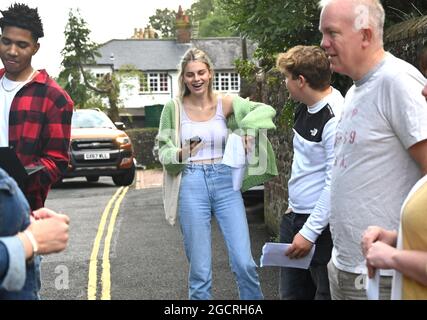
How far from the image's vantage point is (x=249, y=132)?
4496 millimetres

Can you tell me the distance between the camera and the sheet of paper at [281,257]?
381 centimetres

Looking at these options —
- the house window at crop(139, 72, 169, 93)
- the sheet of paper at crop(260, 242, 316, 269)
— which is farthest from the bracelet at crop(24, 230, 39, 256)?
the house window at crop(139, 72, 169, 93)

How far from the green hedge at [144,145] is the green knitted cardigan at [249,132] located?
77.7 ft

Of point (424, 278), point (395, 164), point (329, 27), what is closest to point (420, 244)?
point (424, 278)

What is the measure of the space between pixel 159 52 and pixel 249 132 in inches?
2126

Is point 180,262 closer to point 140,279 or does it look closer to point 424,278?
point 140,279

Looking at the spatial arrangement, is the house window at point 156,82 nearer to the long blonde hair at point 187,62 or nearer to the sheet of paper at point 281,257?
the long blonde hair at point 187,62

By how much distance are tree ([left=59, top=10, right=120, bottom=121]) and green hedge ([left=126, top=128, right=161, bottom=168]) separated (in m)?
7.01

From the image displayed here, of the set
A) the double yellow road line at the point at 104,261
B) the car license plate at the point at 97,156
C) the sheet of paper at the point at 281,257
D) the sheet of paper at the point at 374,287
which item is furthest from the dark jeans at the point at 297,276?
the car license plate at the point at 97,156

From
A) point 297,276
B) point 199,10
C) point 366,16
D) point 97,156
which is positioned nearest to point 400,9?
point 297,276

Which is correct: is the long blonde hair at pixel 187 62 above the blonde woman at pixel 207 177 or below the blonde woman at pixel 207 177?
above

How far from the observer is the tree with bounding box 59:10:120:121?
36.7 m

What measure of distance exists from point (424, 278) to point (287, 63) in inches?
80.8

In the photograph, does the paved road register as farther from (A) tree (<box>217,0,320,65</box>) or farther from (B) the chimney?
(B) the chimney
